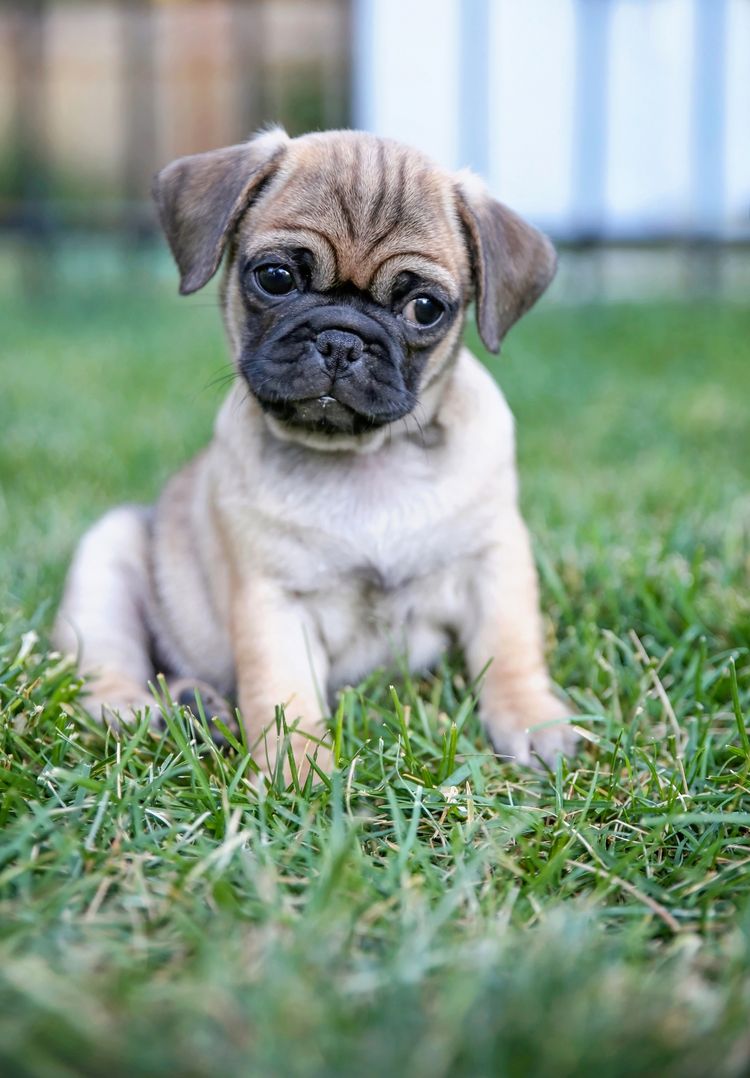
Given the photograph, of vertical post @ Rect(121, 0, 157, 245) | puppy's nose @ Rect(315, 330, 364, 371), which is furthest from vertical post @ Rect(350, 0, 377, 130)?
puppy's nose @ Rect(315, 330, 364, 371)

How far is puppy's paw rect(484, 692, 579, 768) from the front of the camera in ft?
10.4

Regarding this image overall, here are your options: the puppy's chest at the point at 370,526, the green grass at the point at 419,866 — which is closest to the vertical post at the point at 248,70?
the green grass at the point at 419,866

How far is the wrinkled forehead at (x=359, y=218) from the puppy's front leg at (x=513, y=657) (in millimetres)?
836

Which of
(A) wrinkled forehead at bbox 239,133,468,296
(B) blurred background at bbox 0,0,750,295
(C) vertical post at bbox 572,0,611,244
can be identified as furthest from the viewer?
(C) vertical post at bbox 572,0,611,244

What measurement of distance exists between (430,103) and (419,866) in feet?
43.8

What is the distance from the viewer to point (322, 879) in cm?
218

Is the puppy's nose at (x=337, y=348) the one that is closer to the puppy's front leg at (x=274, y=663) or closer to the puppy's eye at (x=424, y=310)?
the puppy's eye at (x=424, y=310)

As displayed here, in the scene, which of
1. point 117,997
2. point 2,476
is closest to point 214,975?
point 117,997

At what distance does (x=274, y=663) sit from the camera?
3.30m

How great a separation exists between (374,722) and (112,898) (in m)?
1.11

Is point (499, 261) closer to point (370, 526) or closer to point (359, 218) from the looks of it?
point (359, 218)

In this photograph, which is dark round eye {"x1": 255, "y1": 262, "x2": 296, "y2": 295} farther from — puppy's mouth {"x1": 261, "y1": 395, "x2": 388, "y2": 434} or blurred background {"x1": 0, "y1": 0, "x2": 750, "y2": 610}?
blurred background {"x1": 0, "y1": 0, "x2": 750, "y2": 610}

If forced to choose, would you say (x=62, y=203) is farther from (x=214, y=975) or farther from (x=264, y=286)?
(x=214, y=975)

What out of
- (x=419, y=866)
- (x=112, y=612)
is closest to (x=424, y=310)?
(x=112, y=612)
